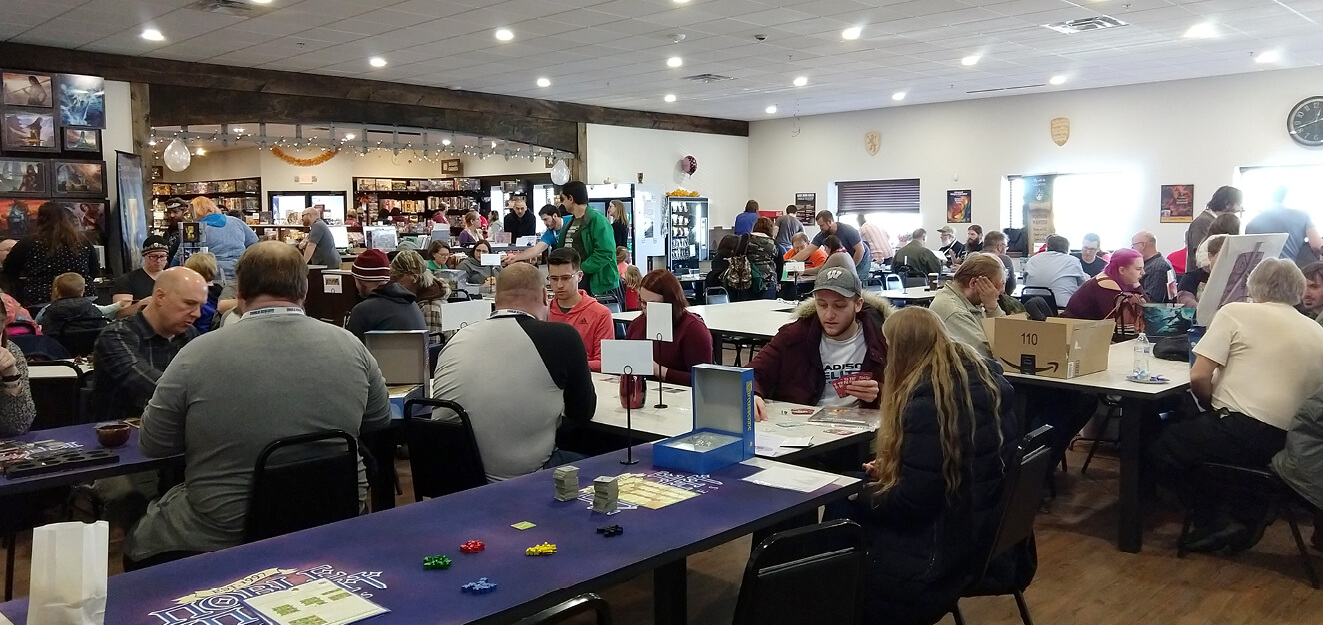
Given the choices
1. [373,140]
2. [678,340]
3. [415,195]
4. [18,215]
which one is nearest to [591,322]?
[678,340]

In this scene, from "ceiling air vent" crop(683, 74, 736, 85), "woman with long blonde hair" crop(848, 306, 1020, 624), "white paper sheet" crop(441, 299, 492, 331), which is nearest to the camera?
"woman with long blonde hair" crop(848, 306, 1020, 624)

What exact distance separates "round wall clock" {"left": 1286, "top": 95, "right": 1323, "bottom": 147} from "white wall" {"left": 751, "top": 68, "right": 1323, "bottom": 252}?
3.4 inches

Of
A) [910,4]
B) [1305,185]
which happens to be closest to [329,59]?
[910,4]

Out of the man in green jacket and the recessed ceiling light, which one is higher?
the recessed ceiling light

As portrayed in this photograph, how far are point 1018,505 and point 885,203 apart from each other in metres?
12.8

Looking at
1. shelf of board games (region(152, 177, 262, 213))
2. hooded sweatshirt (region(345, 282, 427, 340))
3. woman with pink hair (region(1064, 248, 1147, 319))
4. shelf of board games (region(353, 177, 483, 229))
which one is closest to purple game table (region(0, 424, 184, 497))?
hooded sweatshirt (region(345, 282, 427, 340))

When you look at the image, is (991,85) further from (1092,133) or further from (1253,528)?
(1253,528)

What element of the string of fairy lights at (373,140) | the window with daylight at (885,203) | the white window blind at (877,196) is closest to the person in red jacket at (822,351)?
the string of fairy lights at (373,140)

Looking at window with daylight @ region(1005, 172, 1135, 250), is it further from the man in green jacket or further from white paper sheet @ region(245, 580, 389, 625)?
white paper sheet @ region(245, 580, 389, 625)

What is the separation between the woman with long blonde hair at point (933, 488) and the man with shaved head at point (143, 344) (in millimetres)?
2532

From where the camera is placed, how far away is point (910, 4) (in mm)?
A: 7363

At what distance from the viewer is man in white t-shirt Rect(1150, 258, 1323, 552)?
3.83m

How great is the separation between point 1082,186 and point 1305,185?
2.53 m

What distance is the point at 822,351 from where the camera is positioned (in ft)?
12.7
